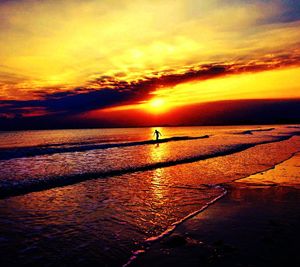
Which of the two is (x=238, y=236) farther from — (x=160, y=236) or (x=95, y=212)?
(x=95, y=212)

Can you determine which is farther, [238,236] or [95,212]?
[95,212]

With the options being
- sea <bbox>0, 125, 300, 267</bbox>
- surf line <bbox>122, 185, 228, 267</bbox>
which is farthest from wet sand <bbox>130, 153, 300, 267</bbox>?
sea <bbox>0, 125, 300, 267</bbox>

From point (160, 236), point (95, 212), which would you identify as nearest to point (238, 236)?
point (160, 236)

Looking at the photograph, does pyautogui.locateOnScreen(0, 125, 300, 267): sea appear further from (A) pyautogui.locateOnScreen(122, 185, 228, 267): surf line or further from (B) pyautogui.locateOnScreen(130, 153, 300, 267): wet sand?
(B) pyautogui.locateOnScreen(130, 153, 300, 267): wet sand

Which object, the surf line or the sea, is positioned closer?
the surf line

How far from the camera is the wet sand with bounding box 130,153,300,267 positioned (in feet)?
16.0

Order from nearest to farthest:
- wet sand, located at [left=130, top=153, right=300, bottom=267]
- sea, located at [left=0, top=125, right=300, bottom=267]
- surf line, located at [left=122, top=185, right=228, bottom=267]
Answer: wet sand, located at [left=130, top=153, right=300, bottom=267] < surf line, located at [left=122, top=185, right=228, bottom=267] < sea, located at [left=0, top=125, right=300, bottom=267]

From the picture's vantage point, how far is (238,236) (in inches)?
236

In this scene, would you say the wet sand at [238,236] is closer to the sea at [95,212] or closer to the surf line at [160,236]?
the surf line at [160,236]

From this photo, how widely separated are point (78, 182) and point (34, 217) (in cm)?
531

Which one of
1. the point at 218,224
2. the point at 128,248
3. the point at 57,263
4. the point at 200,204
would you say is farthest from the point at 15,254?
the point at 200,204

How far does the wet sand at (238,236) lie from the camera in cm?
489

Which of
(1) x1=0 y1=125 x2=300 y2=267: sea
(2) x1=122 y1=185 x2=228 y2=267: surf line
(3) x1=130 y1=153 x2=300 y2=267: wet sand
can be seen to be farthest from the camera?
(1) x1=0 y1=125 x2=300 y2=267: sea

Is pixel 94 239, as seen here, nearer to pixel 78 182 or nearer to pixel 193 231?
pixel 193 231
